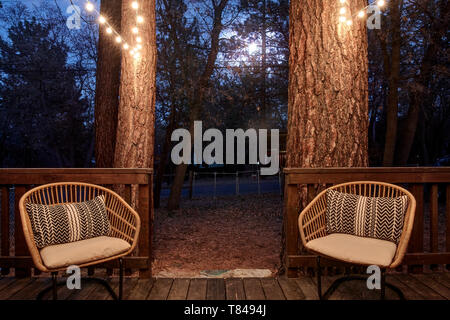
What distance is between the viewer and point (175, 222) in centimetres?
798

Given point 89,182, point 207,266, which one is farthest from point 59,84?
point 89,182

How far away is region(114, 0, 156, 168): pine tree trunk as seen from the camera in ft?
13.0

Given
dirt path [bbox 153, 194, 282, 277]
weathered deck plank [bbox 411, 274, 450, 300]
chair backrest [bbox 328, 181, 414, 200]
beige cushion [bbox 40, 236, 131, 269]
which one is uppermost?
chair backrest [bbox 328, 181, 414, 200]

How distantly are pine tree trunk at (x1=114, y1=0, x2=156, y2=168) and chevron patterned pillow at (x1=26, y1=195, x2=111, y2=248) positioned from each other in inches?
58.6

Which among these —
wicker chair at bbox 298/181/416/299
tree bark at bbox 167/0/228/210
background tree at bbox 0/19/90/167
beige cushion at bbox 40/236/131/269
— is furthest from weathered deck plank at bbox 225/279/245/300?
background tree at bbox 0/19/90/167

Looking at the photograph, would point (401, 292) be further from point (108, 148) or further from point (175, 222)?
point (175, 222)

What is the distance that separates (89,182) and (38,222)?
0.52m

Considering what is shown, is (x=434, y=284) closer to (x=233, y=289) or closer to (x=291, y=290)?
(x=291, y=290)
